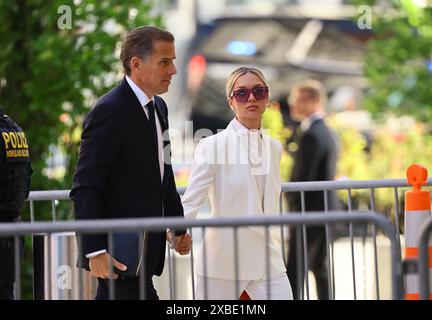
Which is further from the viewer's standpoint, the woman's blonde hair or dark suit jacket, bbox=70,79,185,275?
the woman's blonde hair

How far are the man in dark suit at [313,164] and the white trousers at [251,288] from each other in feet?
12.1

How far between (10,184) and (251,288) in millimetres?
1269

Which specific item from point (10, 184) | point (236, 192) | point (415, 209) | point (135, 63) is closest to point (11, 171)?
point (10, 184)

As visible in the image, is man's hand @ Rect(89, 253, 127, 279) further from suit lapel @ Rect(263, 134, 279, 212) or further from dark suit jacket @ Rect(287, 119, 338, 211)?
dark suit jacket @ Rect(287, 119, 338, 211)

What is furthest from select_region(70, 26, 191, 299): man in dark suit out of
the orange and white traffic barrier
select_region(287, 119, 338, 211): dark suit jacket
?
select_region(287, 119, 338, 211): dark suit jacket

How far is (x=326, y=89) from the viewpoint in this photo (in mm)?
25406

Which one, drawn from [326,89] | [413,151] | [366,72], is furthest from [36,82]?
[326,89]

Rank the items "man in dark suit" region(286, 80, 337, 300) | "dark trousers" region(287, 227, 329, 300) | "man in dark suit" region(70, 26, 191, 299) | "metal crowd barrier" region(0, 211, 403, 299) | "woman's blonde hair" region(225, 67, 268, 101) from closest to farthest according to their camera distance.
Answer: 1. "metal crowd barrier" region(0, 211, 403, 299)
2. "man in dark suit" region(70, 26, 191, 299)
3. "woman's blonde hair" region(225, 67, 268, 101)
4. "dark trousers" region(287, 227, 329, 300)
5. "man in dark suit" region(286, 80, 337, 300)

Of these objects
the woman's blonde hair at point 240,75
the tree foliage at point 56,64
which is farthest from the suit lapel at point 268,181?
the tree foliage at point 56,64

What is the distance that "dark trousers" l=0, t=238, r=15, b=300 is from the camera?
6.07 m

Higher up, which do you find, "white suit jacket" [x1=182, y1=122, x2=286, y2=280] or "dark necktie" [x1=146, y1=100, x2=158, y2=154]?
"dark necktie" [x1=146, y1=100, x2=158, y2=154]

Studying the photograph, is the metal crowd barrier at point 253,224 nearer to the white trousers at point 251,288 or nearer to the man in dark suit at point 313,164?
the white trousers at point 251,288

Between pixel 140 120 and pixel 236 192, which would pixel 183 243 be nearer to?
pixel 236 192

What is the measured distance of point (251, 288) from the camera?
6172mm
